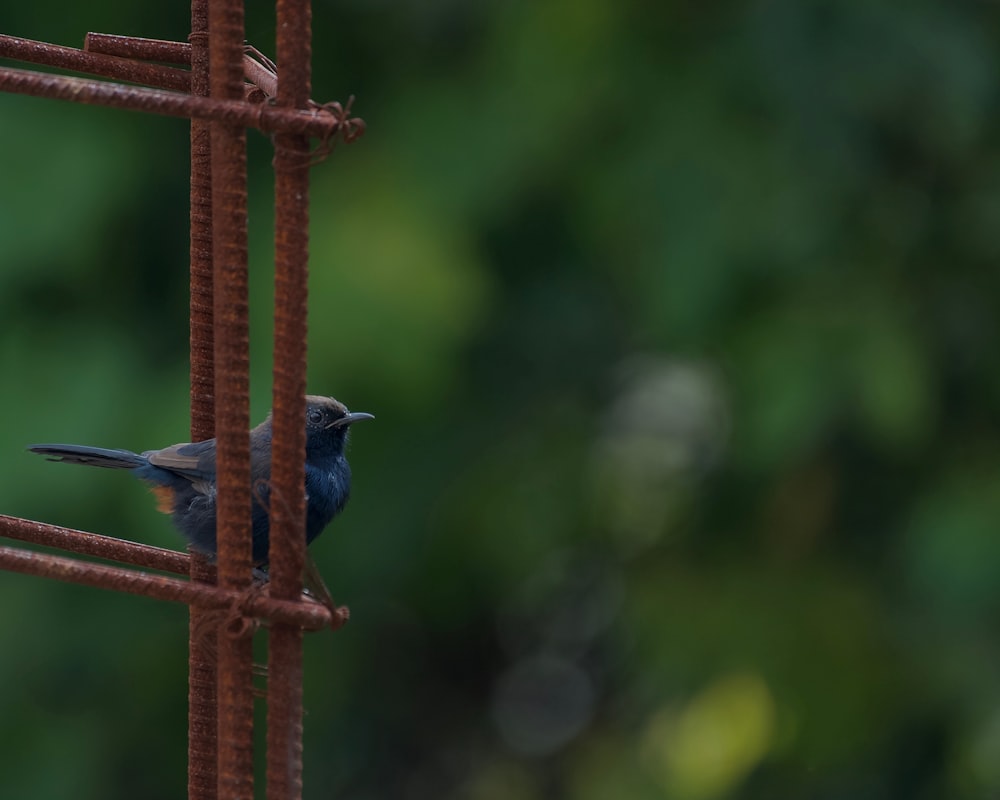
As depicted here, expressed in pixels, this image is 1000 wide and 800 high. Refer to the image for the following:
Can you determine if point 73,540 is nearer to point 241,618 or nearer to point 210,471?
point 241,618

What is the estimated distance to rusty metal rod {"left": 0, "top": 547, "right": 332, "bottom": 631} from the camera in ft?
8.71

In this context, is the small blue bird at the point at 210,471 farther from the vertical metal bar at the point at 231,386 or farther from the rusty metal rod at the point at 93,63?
the vertical metal bar at the point at 231,386

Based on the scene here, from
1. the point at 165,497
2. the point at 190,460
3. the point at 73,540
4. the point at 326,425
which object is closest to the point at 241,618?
the point at 73,540

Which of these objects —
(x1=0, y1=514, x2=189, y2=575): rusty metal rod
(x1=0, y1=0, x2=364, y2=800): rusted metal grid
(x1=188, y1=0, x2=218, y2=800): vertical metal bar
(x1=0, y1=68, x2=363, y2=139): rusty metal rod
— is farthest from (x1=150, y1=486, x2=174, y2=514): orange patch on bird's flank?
(x1=0, y1=68, x2=363, y2=139): rusty metal rod

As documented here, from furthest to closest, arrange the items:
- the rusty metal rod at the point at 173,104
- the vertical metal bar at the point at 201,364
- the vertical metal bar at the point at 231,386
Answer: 1. the vertical metal bar at the point at 201,364
2. the vertical metal bar at the point at 231,386
3. the rusty metal rod at the point at 173,104

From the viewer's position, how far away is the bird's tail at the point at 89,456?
3949 millimetres

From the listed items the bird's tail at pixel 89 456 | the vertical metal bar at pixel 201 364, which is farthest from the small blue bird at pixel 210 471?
the vertical metal bar at pixel 201 364

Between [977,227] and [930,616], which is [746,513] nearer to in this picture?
[930,616]

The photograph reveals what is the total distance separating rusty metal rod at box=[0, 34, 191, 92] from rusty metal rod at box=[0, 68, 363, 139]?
2.66ft

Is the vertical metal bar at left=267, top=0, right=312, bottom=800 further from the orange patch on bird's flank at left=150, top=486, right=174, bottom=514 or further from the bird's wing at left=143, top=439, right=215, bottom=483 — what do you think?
the orange patch on bird's flank at left=150, top=486, right=174, bottom=514

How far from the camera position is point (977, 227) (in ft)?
24.0

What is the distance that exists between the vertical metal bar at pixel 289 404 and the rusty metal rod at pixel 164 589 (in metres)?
0.05

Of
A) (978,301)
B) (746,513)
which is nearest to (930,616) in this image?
(746,513)

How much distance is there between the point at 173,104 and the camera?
261cm
